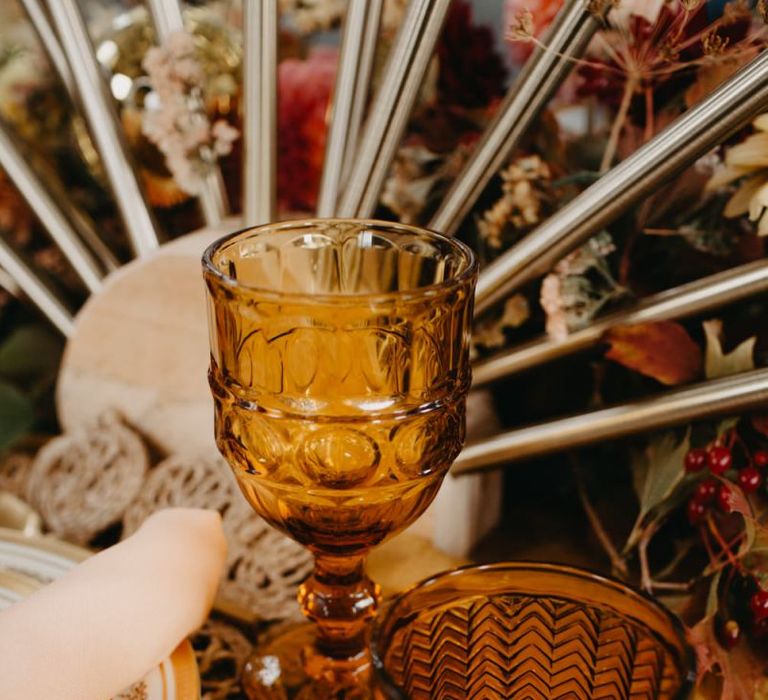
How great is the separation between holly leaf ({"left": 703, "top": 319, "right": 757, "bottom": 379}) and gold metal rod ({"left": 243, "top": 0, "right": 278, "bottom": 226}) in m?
0.24

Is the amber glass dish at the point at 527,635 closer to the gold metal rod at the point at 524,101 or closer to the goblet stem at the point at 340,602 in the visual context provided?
the goblet stem at the point at 340,602

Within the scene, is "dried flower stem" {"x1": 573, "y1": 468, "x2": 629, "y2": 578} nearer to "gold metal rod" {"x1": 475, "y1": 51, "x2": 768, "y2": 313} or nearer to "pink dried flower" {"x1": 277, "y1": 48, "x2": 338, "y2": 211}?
"gold metal rod" {"x1": 475, "y1": 51, "x2": 768, "y2": 313}

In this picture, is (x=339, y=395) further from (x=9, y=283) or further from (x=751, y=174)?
(x=9, y=283)

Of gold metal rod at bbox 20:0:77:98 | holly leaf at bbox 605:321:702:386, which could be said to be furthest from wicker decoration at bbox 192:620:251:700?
gold metal rod at bbox 20:0:77:98

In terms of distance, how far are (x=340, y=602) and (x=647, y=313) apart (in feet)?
0.60

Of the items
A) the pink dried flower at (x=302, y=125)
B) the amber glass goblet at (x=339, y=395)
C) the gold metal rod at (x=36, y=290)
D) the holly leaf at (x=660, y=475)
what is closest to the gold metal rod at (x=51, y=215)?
the gold metal rod at (x=36, y=290)

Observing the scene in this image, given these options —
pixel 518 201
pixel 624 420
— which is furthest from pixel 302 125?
pixel 624 420

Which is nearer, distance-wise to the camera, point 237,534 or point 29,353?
point 237,534

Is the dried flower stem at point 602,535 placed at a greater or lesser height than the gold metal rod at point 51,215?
lesser

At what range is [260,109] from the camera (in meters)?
0.50

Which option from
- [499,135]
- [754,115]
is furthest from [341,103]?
[754,115]

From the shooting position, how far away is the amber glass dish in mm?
306

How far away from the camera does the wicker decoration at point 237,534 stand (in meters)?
0.46

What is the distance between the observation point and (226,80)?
582 mm
